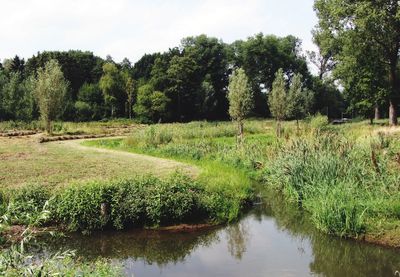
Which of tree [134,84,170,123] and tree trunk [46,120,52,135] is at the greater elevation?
tree [134,84,170,123]

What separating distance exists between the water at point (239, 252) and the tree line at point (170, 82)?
3712 cm

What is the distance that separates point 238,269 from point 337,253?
2809 mm

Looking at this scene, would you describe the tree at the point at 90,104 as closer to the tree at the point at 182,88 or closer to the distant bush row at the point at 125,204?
the tree at the point at 182,88

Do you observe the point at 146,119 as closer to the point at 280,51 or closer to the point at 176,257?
the point at 280,51

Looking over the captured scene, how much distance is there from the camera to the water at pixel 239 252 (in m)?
10.2

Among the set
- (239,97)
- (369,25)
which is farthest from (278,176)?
(369,25)

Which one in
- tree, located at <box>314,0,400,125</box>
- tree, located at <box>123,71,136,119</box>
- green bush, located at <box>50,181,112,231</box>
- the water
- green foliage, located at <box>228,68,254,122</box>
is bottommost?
the water

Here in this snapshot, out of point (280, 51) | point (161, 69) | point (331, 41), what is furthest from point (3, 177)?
point (280, 51)

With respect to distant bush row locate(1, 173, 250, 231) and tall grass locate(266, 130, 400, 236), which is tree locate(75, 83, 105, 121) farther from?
distant bush row locate(1, 173, 250, 231)

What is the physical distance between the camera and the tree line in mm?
62969

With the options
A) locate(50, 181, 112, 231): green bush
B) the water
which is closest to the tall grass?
the water

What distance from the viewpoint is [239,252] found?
11.4 m

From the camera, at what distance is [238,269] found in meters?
10.2

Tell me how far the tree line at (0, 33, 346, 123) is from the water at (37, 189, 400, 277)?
37.1m
